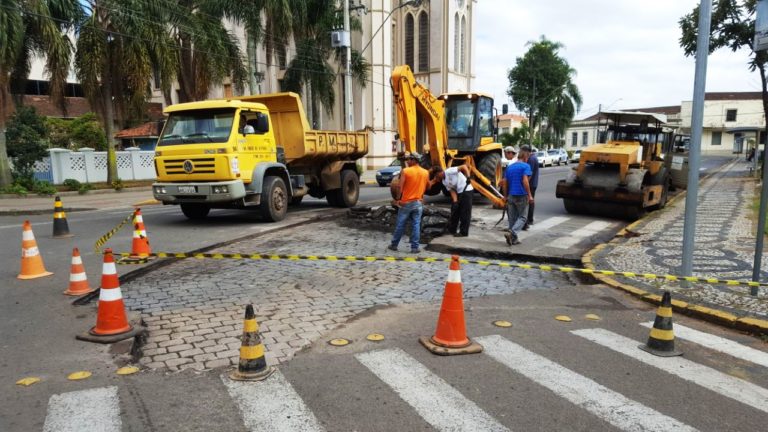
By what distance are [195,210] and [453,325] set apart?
9.46 meters

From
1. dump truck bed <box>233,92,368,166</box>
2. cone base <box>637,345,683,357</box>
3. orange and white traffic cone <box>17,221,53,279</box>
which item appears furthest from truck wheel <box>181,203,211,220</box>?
cone base <box>637,345,683,357</box>

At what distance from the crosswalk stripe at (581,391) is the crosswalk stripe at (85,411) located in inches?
→ 115

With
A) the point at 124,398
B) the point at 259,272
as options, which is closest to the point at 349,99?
the point at 259,272

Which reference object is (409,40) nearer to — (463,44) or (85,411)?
(463,44)

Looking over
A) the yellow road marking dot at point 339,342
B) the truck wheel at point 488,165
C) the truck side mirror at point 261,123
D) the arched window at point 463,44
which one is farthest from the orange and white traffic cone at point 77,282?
the arched window at point 463,44

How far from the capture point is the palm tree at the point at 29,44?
54.9 ft

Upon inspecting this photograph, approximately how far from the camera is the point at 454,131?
577 inches

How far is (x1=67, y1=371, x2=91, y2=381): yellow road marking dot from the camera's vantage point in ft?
13.0

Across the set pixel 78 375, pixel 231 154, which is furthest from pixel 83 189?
pixel 78 375

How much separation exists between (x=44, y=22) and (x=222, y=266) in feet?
51.1

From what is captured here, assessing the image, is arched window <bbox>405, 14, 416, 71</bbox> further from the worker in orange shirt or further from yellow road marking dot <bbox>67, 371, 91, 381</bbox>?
yellow road marking dot <bbox>67, 371, 91, 381</bbox>

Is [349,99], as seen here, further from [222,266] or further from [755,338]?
[755,338]

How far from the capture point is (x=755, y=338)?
505 cm

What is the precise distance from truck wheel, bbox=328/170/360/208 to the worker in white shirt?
202 inches
